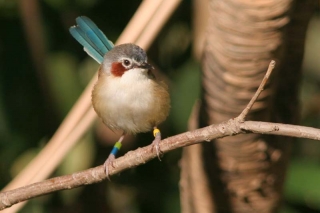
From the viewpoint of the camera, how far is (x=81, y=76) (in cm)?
371

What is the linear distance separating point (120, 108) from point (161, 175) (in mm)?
1226

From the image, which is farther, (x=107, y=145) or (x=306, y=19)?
(x=107, y=145)

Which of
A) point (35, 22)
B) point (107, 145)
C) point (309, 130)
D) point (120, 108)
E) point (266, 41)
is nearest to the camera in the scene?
point (309, 130)

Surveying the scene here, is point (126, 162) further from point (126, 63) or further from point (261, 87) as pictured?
point (126, 63)

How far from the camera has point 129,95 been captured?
2434 millimetres

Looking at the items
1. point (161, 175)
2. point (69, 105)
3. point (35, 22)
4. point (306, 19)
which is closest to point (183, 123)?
point (161, 175)

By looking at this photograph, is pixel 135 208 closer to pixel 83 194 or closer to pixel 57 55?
pixel 83 194

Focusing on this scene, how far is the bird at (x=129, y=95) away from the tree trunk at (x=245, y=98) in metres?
0.19

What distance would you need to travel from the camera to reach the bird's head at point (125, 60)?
2.45 metres

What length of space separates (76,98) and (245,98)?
149 cm

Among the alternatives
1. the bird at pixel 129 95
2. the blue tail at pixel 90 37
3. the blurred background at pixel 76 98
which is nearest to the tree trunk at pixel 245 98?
the bird at pixel 129 95

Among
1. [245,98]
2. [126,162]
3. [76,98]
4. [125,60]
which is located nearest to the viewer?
[126,162]

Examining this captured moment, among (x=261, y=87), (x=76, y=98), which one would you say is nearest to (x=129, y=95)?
(x=261, y=87)

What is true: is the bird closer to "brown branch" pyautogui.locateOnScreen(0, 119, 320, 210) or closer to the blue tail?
the blue tail
